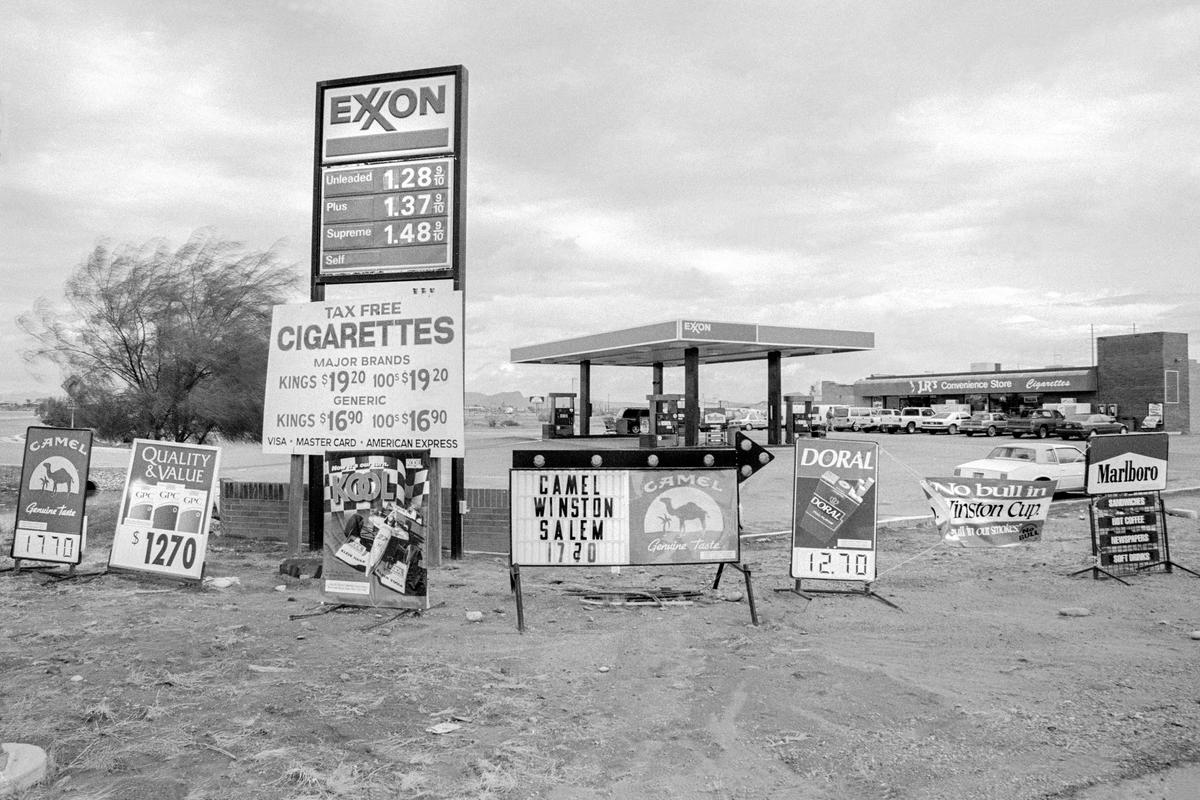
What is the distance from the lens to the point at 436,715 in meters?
5.46

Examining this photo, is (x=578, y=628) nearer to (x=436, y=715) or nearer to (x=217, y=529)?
(x=436, y=715)

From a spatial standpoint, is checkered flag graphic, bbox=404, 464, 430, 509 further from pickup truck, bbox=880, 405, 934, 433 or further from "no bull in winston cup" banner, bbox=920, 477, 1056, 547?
pickup truck, bbox=880, 405, 934, 433

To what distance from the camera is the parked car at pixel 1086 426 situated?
1785 inches

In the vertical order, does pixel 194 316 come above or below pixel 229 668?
above

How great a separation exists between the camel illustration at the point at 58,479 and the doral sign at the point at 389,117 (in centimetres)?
488

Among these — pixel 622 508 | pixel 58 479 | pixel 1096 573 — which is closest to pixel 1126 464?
pixel 1096 573

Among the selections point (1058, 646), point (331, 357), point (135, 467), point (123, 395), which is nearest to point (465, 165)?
point (331, 357)

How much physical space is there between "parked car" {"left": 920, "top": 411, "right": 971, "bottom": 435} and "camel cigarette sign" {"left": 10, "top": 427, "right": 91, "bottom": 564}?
5099 centimetres

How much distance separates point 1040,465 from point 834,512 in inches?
496

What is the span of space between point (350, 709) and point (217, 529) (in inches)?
332

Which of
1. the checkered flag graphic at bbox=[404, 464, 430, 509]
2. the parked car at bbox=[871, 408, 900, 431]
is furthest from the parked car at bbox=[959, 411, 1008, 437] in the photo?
the checkered flag graphic at bbox=[404, 464, 430, 509]

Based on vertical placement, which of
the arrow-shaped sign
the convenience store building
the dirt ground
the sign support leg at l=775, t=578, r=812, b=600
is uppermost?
the convenience store building

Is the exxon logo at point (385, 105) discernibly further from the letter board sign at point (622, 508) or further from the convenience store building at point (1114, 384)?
the convenience store building at point (1114, 384)

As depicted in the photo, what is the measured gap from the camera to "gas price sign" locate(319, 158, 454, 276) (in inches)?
433
